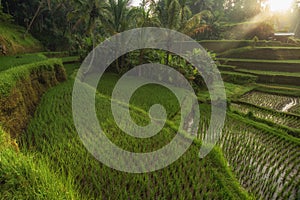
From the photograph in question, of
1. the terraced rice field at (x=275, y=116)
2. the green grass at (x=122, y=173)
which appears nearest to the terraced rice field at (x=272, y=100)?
the terraced rice field at (x=275, y=116)

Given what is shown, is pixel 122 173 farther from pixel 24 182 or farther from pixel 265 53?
pixel 265 53

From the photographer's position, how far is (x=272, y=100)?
29.4 ft

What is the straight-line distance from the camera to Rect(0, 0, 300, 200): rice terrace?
2797mm

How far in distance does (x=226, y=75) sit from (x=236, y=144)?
8841 millimetres

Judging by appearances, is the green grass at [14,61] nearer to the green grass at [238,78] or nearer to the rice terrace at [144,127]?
the rice terrace at [144,127]

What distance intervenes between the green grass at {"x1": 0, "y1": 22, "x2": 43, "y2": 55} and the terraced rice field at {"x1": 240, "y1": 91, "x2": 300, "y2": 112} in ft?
45.7

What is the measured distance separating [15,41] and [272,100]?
16.4 meters

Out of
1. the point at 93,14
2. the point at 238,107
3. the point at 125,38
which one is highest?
the point at 93,14

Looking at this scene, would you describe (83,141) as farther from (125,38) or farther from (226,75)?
(226,75)

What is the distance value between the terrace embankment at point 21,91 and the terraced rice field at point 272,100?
8.08m

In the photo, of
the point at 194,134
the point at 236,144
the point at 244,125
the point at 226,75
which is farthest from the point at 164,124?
the point at 226,75

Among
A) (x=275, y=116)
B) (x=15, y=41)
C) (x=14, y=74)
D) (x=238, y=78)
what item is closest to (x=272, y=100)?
(x=275, y=116)

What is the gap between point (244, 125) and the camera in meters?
6.06

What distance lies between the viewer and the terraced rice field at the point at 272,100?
8.02 metres
